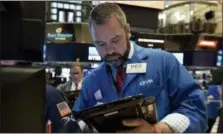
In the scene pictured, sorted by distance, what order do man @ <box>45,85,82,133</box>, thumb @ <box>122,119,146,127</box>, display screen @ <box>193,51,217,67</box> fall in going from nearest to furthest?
thumb @ <box>122,119,146,127</box> < man @ <box>45,85,82,133</box> < display screen @ <box>193,51,217,67</box>

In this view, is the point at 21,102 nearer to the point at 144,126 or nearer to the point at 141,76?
the point at 144,126

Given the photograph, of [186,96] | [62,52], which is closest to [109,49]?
[186,96]

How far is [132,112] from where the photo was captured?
142 centimetres

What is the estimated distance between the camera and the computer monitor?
1.13 metres

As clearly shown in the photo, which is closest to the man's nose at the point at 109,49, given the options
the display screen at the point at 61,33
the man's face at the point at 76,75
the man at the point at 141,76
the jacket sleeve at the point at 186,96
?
the man at the point at 141,76

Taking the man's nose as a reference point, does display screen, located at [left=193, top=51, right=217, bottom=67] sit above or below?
below

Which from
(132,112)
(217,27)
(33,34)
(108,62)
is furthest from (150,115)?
(217,27)

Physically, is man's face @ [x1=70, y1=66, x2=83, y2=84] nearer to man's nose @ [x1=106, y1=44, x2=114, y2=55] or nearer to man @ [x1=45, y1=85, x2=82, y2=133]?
man @ [x1=45, y1=85, x2=82, y2=133]

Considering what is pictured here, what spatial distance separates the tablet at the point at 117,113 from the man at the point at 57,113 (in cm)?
49

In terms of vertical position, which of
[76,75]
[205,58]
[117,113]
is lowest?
[205,58]

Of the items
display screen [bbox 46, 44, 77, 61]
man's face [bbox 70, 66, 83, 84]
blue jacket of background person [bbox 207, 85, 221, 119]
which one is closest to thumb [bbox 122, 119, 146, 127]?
man's face [bbox 70, 66, 83, 84]

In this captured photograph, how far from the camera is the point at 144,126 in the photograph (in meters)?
1.49

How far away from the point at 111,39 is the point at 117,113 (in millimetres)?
452

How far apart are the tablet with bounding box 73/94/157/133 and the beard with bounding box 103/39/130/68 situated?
367 mm
